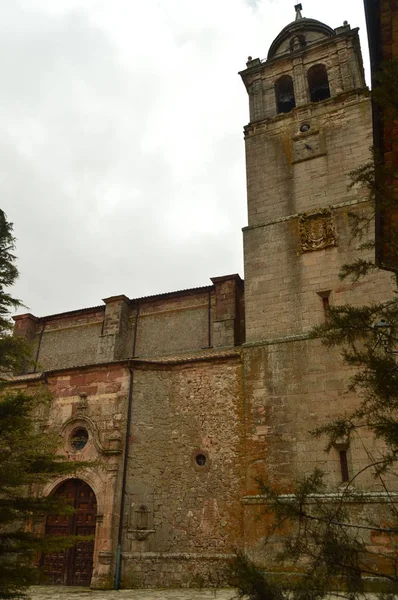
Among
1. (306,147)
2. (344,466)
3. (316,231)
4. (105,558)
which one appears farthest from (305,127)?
(105,558)

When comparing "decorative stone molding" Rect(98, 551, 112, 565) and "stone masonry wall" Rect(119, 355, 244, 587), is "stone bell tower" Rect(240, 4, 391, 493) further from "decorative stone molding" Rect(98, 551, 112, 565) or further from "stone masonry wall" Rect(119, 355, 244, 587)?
"decorative stone molding" Rect(98, 551, 112, 565)

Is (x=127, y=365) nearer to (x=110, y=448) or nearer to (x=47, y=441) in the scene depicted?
(x=110, y=448)

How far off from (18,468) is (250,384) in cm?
778

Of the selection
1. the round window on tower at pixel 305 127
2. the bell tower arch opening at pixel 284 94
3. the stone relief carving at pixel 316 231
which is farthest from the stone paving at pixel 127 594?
the bell tower arch opening at pixel 284 94

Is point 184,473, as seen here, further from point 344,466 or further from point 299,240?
point 299,240

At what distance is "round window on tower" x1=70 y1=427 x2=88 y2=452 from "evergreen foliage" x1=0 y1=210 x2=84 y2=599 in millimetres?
5141

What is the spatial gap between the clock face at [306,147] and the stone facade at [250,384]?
0.05m

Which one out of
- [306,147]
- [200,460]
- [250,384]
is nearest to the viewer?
[200,460]

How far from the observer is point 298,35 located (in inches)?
854

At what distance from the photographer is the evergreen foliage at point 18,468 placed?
748 centimetres

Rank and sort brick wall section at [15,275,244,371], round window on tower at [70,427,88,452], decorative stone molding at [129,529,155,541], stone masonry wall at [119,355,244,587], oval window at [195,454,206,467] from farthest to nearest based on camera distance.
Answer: brick wall section at [15,275,244,371], round window on tower at [70,427,88,452], oval window at [195,454,206,467], decorative stone molding at [129,529,155,541], stone masonry wall at [119,355,244,587]

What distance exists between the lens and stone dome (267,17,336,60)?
21406mm

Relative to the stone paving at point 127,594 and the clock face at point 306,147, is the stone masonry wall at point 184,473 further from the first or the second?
the clock face at point 306,147

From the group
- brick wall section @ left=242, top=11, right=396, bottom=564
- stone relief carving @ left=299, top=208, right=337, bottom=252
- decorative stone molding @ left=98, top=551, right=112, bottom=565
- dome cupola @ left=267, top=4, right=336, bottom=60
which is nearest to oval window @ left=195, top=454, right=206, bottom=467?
brick wall section @ left=242, top=11, right=396, bottom=564
